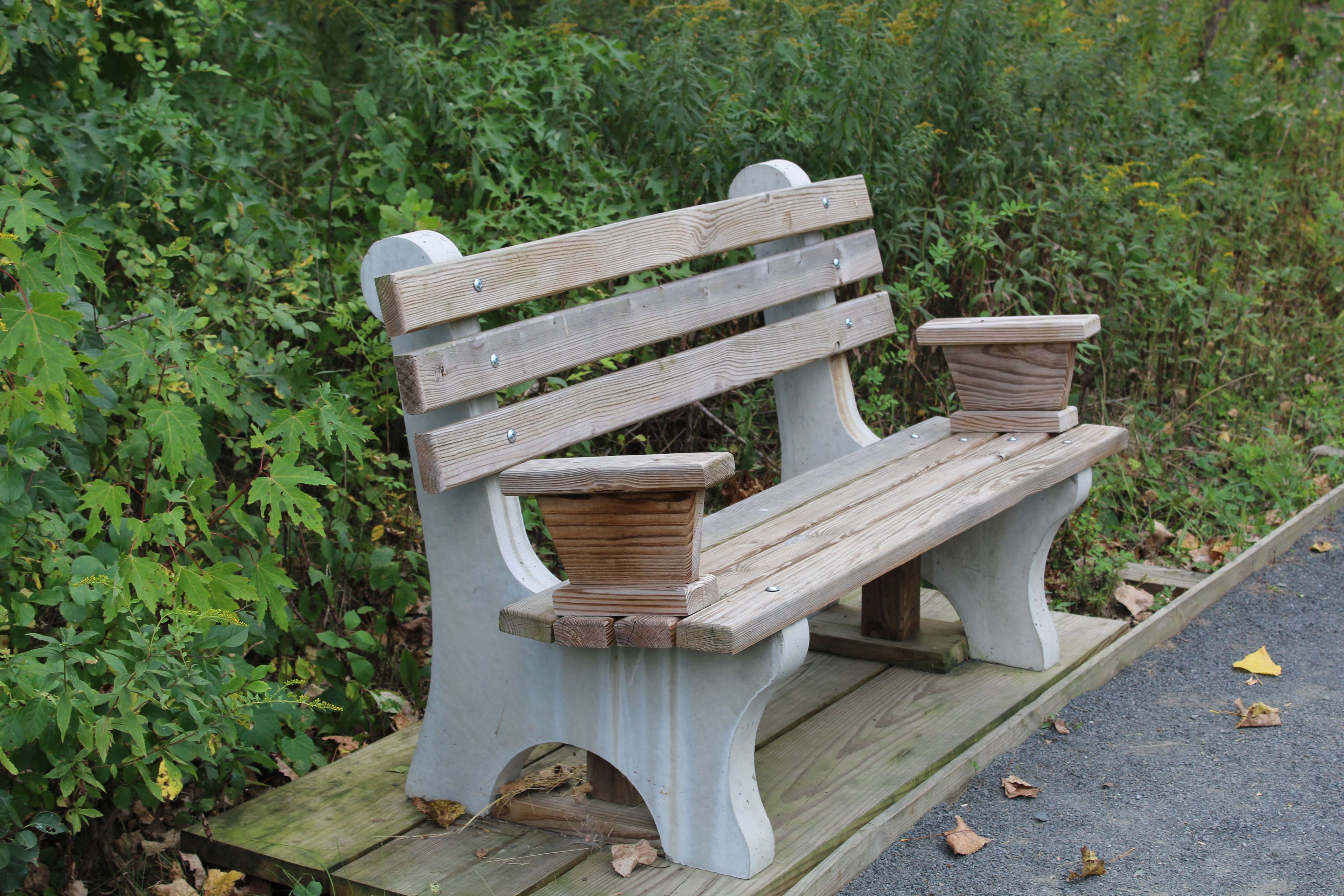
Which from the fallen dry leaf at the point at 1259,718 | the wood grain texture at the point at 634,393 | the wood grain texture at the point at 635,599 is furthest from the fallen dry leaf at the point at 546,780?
the fallen dry leaf at the point at 1259,718

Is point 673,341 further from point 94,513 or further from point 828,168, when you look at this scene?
point 94,513

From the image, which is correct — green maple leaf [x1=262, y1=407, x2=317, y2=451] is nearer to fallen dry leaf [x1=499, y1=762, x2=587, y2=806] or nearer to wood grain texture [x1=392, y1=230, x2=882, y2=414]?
wood grain texture [x1=392, y1=230, x2=882, y2=414]

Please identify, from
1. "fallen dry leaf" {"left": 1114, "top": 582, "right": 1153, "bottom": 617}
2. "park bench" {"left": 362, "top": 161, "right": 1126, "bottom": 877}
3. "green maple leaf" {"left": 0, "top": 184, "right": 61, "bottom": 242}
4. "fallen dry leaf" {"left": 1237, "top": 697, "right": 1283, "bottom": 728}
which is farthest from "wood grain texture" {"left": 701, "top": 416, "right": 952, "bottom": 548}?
"green maple leaf" {"left": 0, "top": 184, "right": 61, "bottom": 242}

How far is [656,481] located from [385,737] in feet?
4.16

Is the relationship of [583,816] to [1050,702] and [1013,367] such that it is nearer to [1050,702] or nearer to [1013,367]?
[1050,702]

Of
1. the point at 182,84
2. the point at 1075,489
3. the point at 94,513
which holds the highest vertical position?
the point at 182,84

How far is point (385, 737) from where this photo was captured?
290 cm

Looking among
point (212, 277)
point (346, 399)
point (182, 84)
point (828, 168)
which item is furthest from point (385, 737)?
point (828, 168)

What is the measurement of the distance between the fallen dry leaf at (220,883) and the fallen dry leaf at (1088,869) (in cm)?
161

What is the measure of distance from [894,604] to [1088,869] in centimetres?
99

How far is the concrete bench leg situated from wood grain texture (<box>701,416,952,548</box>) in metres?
0.29

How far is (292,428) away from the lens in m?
2.61

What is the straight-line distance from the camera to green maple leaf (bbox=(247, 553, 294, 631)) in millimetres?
2533

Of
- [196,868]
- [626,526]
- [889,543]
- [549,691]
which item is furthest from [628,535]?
[196,868]
